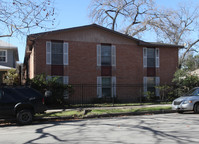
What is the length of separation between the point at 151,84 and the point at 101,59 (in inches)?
219

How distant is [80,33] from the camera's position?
2019cm

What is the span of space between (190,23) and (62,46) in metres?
26.1

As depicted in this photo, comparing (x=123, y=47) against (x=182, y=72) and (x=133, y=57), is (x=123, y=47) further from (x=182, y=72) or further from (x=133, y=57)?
(x=182, y=72)

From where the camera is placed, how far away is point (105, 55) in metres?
21.0

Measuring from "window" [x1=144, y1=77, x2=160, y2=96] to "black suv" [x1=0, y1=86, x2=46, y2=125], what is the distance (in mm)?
13465

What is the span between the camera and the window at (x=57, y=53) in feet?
62.4

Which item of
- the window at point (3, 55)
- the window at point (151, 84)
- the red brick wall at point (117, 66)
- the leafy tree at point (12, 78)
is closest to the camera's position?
the red brick wall at point (117, 66)

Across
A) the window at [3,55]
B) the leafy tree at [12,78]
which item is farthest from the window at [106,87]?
the window at [3,55]

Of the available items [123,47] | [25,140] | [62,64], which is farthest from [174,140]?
[123,47]

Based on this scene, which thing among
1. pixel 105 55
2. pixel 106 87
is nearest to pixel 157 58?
pixel 105 55

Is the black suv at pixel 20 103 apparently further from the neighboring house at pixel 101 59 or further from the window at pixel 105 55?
the window at pixel 105 55

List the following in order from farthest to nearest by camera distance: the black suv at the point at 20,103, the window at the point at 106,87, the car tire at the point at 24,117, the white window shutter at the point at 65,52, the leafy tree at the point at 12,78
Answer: the leafy tree at the point at 12,78 < the window at the point at 106,87 < the white window shutter at the point at 65,52 < the car tire at the point at 24,117 < the black suv at the point at 20,103

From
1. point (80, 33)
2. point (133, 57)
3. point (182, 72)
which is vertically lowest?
point (182, 72)

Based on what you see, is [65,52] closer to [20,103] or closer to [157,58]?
[157,58]
